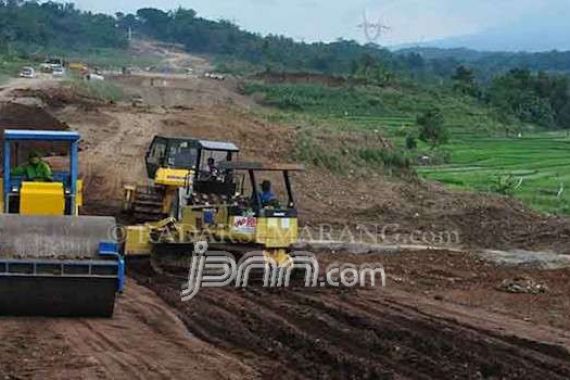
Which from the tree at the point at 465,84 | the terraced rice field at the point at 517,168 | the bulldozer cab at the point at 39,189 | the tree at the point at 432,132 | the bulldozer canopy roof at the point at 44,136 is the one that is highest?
the bulldozer canopy roof at the point at 44,136

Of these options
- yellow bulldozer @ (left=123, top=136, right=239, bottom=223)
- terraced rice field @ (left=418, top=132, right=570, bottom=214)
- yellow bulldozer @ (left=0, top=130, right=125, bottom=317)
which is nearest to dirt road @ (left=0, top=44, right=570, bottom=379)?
yellow bulldozer @ (left=0, top=130, right=125, bottom=317)

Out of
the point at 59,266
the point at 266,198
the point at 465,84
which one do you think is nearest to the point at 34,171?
the point at 59,266

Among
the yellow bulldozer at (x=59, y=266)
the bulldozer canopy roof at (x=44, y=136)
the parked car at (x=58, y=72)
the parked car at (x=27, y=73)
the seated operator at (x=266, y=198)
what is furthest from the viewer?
the parked car at (x=58, y=72)

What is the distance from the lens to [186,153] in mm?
22250

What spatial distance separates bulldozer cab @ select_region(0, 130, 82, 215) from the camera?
15.7 m

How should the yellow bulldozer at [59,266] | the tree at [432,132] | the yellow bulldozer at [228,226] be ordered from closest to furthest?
the yellow bulldozer at [59,266], the yellow bulldozer at [228,226], the tree at [432,132]

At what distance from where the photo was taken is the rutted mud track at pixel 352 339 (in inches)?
473

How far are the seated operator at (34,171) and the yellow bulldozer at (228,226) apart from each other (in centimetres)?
307

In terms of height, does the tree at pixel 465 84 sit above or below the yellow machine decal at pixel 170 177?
below

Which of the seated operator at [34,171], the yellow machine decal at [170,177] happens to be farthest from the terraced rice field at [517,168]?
the seated operator at [34,171]

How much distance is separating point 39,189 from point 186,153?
6.58 metres

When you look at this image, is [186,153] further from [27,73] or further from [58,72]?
[58,72]

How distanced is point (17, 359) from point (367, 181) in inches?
962

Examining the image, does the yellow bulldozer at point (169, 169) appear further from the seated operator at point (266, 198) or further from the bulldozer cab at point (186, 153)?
the seated operator at point (266, 198)
